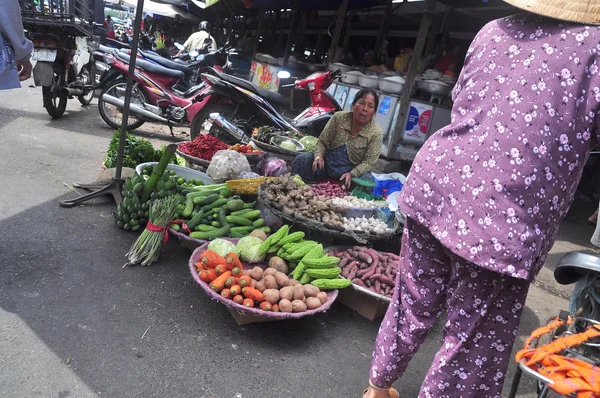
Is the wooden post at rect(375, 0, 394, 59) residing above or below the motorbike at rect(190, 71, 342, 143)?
above

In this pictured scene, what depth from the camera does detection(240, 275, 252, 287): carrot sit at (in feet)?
8.59

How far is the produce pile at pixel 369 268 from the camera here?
2.96 meters

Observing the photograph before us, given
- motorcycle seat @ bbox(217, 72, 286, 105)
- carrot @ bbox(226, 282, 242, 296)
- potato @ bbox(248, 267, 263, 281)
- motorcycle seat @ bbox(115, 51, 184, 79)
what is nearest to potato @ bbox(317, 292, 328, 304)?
potato @ bbox(248, 267, 263, 281)

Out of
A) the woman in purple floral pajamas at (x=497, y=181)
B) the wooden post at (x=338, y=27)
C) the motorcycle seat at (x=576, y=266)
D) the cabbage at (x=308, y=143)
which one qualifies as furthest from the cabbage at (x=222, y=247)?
the wooden post at (x=338, y=27)

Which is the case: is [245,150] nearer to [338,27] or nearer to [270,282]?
[270,282]

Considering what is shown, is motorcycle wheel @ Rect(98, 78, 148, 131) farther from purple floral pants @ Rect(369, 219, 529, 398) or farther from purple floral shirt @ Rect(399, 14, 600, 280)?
purple floral shirt @ Rect(399, 14, 600, 280)

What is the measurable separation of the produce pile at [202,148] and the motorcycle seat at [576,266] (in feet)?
12.6

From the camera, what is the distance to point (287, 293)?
2.62 metres

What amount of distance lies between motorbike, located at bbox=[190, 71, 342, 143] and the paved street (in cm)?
261

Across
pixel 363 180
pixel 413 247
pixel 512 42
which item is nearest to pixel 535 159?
pixel 512 42

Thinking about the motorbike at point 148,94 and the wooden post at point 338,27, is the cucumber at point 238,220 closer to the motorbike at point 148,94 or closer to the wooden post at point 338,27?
the motorbike at point 148,94

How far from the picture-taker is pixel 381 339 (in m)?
1.96

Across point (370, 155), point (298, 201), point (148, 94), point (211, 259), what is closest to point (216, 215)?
point (298, 201)

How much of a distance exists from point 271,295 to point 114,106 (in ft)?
18.9
